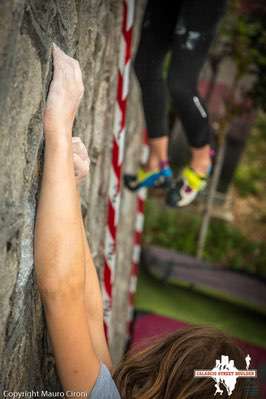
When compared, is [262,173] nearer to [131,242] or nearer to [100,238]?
[131,242]

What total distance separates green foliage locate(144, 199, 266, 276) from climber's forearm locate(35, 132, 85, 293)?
17.0ft

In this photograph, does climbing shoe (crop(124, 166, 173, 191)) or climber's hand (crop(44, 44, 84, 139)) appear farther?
climbing shoe (crop(124, 166, 173, 191))

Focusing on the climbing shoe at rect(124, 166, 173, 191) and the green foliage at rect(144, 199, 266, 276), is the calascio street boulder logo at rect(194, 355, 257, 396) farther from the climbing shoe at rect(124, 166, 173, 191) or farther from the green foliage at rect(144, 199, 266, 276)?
the green foliage at rect(144, 199, 266, 276)

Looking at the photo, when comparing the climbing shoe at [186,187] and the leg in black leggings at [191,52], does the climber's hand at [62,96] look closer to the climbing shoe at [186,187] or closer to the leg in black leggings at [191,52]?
the leg in black leggings at [191,52]

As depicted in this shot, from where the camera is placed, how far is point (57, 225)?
1.19 metres

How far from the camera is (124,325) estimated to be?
377 centimetres

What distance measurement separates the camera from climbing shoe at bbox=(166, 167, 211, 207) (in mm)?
2471

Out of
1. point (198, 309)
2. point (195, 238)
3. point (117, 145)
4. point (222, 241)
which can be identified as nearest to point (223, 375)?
point (117, 145)

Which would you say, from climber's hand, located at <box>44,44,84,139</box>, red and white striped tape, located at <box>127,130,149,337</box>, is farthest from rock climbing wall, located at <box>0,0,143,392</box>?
red and white striped tape, located at <box>127,130,149,337</box>

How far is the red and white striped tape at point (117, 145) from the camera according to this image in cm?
208

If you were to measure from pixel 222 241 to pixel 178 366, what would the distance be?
5.52 metres

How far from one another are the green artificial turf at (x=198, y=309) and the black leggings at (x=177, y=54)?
2328 millimetres

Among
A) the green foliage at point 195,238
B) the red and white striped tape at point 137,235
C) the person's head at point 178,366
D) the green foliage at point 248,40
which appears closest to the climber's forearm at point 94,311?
the person's head at point 178,366

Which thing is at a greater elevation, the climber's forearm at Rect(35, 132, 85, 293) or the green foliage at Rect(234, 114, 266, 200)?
the climber's forearm at Rect(35, 132, 85, 293)
